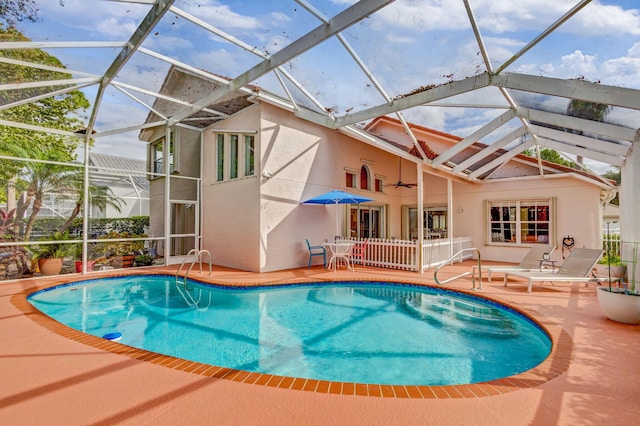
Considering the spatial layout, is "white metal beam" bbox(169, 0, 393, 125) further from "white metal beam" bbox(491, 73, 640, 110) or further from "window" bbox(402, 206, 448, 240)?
"window" bbox(402, 206, 448, 240)

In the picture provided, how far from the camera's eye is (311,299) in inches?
288

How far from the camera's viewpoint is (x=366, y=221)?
13.2 metres

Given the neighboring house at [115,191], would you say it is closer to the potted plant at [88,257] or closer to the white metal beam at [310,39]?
the potted plant at [88,257]

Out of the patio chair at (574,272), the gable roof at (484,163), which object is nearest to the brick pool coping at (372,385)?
the patio chair at (574,272)

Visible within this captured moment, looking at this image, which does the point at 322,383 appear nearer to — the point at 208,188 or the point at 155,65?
the point at 155,65

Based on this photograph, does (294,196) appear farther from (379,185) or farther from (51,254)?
(51,254)

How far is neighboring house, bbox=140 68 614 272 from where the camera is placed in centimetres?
954

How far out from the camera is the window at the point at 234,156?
10.1m

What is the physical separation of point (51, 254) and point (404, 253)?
1054 centimetres

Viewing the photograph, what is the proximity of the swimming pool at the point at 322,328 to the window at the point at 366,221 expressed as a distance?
170 inches

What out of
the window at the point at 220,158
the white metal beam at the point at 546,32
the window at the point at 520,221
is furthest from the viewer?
the window at the point at 520,221

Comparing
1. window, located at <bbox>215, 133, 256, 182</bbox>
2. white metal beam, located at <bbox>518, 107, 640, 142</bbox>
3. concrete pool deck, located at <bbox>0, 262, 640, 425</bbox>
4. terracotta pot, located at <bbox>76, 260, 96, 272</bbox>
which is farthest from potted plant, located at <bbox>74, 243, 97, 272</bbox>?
white metal beam, located at <bbox>518, 107, 640, 142</bbox>

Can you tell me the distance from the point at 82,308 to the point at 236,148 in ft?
20.9

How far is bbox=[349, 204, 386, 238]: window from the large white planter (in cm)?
802
